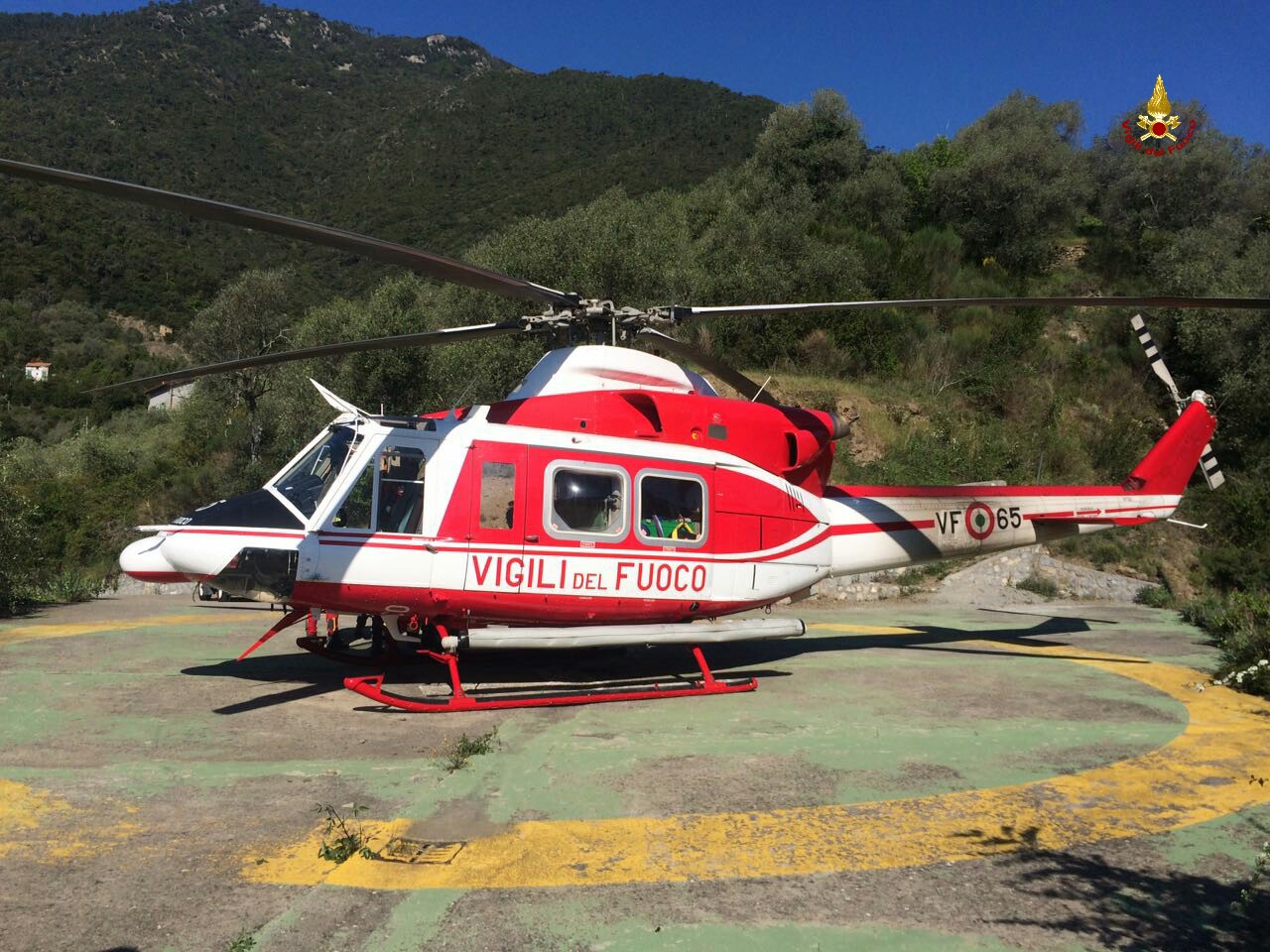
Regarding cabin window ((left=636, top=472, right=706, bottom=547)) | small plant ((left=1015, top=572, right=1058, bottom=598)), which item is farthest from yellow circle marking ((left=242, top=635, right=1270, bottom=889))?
small plant ((left=1015, top=572, right=1058, bottom=598))

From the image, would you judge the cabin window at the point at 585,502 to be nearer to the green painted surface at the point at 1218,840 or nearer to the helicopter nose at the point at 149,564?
the helicopter nose at the point at 149,564

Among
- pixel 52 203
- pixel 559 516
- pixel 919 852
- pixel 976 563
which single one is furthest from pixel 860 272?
pixel 52 203

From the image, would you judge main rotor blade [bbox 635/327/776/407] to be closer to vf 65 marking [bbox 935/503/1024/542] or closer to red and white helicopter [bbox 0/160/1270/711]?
red and white helicopter [bbox 0/160/1270/711]

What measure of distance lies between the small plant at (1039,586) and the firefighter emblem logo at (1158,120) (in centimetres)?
3589

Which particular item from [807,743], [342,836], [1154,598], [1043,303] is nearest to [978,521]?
[1043,303]

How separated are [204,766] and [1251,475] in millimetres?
29617

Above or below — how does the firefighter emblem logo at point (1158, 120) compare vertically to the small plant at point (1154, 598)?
above

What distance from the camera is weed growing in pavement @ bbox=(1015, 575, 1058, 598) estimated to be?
632 inches

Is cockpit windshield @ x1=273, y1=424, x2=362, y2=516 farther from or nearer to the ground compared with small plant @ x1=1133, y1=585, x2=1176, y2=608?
farther from the ground

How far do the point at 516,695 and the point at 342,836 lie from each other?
126 inches

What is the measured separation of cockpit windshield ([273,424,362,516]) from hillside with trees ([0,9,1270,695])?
7.54m

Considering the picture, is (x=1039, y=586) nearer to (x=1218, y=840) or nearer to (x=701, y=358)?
(x=701, y=358)

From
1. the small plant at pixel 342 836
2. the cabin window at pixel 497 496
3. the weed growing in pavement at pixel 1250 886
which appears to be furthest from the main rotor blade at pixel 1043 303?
the small plant at pixel 342 836

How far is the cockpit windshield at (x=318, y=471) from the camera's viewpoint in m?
7.19
